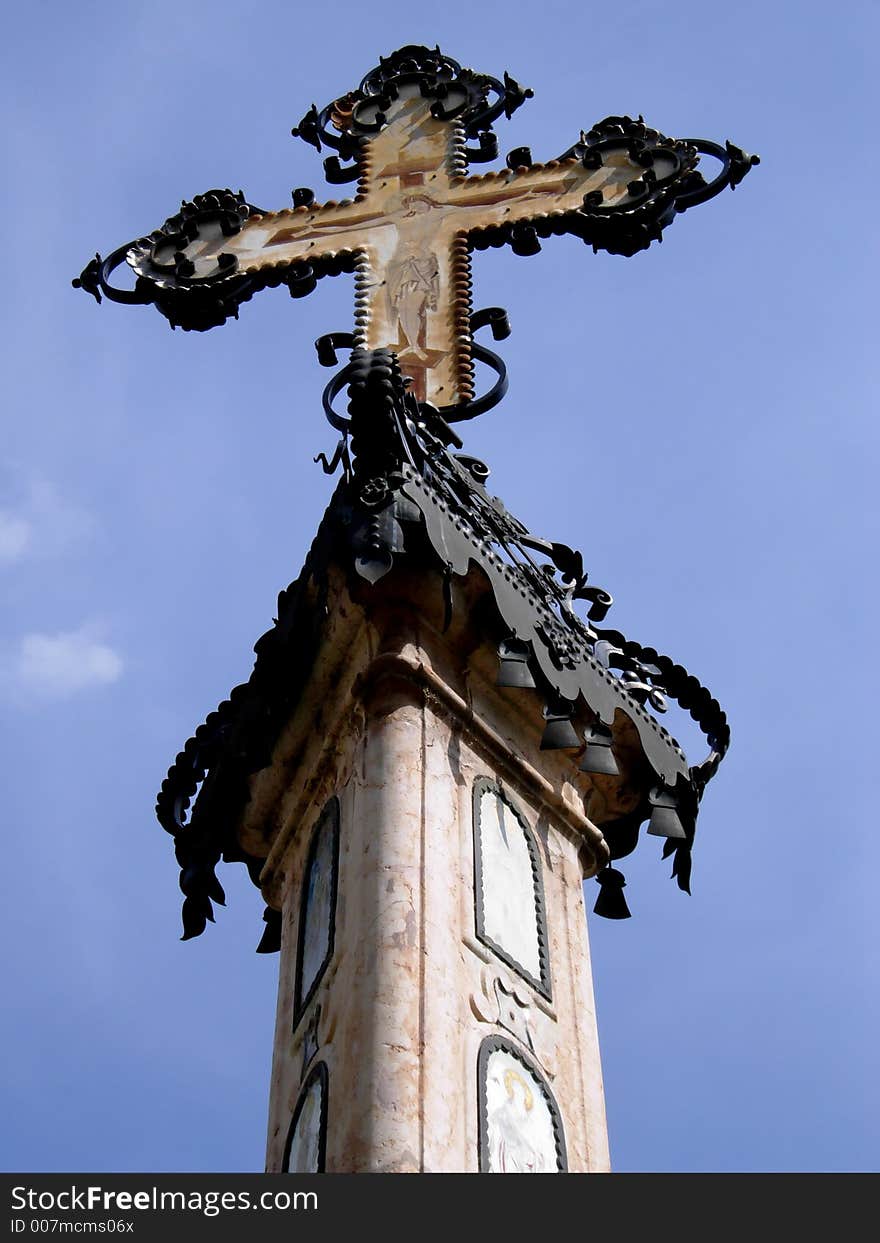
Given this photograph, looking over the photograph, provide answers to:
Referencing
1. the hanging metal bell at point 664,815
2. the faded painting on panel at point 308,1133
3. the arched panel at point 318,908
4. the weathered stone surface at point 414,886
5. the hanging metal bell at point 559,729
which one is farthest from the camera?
the hanging metal bell at point 664,815

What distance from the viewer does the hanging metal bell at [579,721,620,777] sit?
9.87m

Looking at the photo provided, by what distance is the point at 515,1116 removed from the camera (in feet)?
27.5

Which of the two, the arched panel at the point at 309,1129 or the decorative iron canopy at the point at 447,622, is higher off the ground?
the decorative iron canopy at the point at 447,622

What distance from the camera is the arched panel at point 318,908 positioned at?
923 centimetres

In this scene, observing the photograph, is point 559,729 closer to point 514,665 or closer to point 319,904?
point 514,665

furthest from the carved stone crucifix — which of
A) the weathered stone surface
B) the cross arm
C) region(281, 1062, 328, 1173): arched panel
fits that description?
region(281, 1062, 328, 1173): arched panel

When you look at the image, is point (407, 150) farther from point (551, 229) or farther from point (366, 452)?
point (366, 452)

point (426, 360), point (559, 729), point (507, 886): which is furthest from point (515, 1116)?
point (426, 360)

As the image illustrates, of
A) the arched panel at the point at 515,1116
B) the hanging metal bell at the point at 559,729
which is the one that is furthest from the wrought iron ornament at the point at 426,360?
the arched panel at the point at 515,1116

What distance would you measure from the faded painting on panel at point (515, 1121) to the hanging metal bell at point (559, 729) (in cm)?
161

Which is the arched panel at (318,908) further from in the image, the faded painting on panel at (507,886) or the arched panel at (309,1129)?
the faded painting on panel at (507,886)

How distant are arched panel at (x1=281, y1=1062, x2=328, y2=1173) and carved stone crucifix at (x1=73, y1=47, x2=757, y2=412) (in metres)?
5.04

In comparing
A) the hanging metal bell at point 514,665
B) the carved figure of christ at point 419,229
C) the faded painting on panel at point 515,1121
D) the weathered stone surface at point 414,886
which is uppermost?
the carved figure of christ at point 419,229
